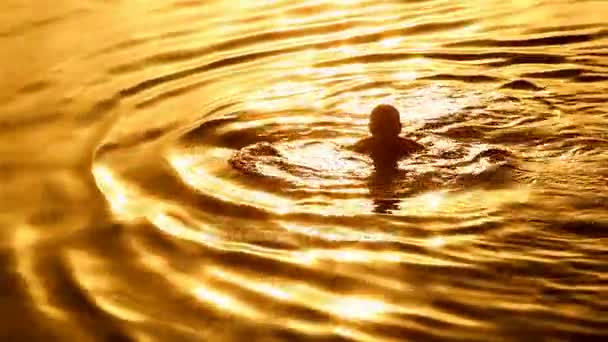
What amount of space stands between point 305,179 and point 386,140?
0.54 m

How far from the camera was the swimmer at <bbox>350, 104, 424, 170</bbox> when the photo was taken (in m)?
6.44

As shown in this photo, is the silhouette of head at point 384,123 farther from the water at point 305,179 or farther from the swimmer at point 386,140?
the water at point 305,179

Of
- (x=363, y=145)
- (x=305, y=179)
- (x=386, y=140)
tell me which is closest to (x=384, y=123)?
(x=386, y=140)

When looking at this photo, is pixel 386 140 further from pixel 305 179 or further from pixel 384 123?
pixel 305 179

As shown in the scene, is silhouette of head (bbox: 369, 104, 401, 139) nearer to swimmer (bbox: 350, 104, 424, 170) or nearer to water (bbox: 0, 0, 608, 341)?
swimmer (bbox: 350, 104, 424, 170)

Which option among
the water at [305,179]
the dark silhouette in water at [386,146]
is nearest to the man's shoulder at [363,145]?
the dark silhouette in water at [386,146]

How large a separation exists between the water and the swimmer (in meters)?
0.08

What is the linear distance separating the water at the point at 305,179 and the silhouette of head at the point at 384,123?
0.64 ft

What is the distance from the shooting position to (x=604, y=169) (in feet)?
20.2

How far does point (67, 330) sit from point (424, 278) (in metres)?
1.64

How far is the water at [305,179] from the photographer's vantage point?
4.94m

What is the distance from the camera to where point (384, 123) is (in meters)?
6.43

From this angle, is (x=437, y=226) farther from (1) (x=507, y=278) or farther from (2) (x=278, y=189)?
(2) (x=278, y=189)

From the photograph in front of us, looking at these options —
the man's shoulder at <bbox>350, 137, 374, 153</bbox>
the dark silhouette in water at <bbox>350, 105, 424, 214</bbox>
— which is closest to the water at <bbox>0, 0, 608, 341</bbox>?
the dark silhouette in water at <bbox>350, 105, 424, 214</bbox>
